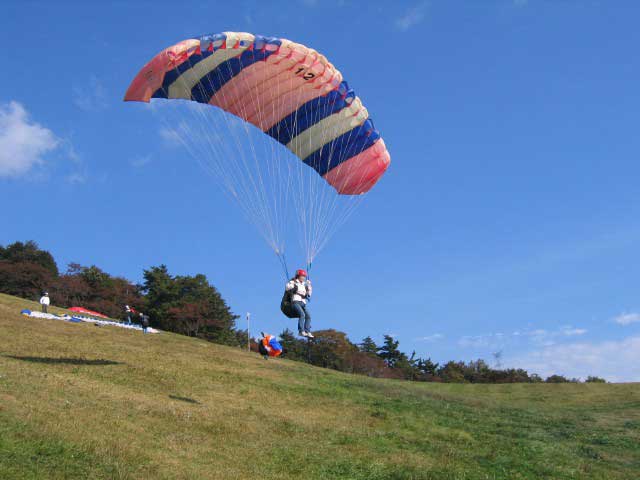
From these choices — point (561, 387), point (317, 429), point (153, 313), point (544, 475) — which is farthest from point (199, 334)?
point (544, 475)

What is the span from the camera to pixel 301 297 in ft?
54.6

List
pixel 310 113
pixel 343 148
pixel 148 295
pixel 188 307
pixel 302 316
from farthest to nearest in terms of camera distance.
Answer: pixel 148 295 < pixel 188 307 < pixel 343 148 < pixel 310 113 < pixel 302 316

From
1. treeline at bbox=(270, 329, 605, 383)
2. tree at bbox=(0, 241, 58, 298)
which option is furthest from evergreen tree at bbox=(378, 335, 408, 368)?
tree at bbox=(0, 241, 58, 298)

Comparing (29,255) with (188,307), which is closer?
(188,307)

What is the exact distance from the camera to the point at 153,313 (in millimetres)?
70562

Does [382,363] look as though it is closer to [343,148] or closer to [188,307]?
[188,307]

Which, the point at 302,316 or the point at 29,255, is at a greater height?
the point at 29,255

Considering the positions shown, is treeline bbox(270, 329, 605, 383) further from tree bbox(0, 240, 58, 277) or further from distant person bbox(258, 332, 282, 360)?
distant person bbox(258, 332, 282, 360)

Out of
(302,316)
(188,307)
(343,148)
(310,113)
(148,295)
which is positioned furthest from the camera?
(148,295)

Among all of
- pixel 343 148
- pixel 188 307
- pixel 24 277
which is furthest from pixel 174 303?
pixel 343 148

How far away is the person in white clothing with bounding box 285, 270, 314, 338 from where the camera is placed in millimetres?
16547

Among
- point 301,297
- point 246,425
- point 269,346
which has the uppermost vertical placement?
point 301,297

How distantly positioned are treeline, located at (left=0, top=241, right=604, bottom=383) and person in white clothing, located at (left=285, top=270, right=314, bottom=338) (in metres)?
52.7

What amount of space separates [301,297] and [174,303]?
56.0 meters
